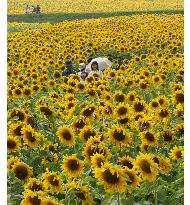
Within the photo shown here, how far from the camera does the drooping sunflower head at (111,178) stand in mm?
3186

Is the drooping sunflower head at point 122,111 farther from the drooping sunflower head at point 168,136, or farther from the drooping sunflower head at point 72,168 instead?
the drooping sunflower head at point 72,168

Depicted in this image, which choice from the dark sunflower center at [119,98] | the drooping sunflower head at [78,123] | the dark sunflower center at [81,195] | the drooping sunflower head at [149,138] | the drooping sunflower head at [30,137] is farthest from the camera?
the dark sunflower center at [119,98]

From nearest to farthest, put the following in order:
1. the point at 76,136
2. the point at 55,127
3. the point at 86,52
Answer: the point at 76,136
the point at 55,127
the point at 86,52

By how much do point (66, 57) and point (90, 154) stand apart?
8.71 m

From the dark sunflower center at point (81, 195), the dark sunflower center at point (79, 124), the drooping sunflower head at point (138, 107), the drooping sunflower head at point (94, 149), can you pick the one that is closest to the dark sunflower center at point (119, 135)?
the drooping sunflower head at point (94, 149)

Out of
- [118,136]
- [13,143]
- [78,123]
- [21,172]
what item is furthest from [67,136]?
[21,172]

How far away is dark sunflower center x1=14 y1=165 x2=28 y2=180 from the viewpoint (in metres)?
4.01

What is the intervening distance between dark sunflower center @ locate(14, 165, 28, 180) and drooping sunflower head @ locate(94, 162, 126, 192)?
38.1 inches

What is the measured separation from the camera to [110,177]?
3.20 metres

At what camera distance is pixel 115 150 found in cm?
453
